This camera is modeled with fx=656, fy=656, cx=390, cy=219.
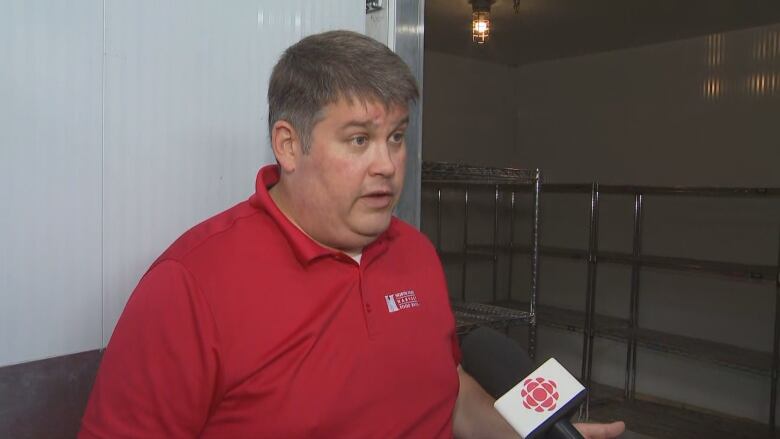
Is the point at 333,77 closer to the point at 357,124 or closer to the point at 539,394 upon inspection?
the point at 357,124

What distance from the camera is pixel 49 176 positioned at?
2.86ft

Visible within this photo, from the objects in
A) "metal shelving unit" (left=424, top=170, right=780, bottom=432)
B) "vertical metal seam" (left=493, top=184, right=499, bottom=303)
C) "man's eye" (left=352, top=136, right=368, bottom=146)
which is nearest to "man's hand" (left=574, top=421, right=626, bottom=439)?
"man's eye" (left=352, top=136, right=368, bottom=146)

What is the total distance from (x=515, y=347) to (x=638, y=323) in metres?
3.41

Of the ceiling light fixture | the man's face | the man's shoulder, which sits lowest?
the man's shoulder

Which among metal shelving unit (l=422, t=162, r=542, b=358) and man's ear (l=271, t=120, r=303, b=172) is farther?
metal shelving unit (l=422, t=162, r=542, b=358)

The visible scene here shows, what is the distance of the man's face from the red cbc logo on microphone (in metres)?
0.30

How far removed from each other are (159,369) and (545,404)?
47 cm

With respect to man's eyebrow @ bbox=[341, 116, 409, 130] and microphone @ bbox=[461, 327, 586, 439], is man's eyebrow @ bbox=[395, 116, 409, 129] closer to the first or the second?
man's eyebrow @ bbox=[341, 116, 409, 130]

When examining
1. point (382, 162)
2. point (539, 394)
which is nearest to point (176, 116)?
point (382, 162)

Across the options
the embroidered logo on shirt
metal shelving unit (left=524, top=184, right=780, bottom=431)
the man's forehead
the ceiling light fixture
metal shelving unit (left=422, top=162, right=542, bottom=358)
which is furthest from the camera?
metal shelving unit (left=524, top=184, right=780, bottom=431)

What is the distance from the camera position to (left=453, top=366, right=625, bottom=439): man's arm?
3.61 ft

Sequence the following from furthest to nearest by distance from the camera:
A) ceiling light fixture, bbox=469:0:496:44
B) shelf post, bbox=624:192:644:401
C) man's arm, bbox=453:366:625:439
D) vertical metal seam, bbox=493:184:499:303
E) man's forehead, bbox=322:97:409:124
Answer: vertical metal seam, bbox=493:184:499:303 < shelf post, bbox=624:192:644:401 < ceiling light fixture, bbox=469:0:496:44 < man's arm, bbox=453:366:625:439 < man's forehead, bbox=322:97:409:124

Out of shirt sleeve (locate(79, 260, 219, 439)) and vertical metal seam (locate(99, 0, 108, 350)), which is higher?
vertical metal seam (locate(99, 0, 108, 350))

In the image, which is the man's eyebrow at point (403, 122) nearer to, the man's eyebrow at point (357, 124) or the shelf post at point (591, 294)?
the man's eyebrow at point (357, 124)
